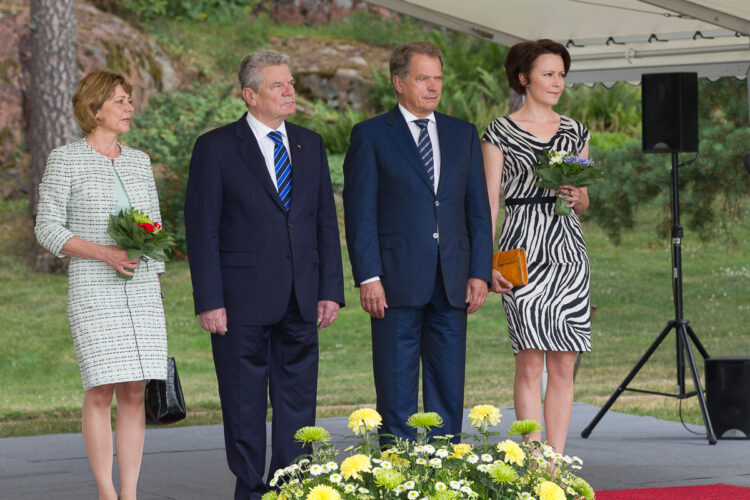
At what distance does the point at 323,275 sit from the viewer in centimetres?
473

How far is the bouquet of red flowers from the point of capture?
4520 mm

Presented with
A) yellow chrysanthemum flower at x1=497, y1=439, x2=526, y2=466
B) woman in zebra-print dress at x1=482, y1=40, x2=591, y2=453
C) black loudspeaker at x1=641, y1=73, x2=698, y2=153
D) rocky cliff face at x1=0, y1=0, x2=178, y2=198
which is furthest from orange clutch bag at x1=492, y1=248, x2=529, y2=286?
rocky cliff face at x1=0, y1=0, x2=178, y2=198

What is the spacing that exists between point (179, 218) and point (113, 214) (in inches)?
367

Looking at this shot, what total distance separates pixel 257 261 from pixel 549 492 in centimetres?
182

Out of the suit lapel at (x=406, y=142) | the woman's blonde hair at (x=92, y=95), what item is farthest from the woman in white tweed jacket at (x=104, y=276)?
the suit lapel at (x=406, y=142)

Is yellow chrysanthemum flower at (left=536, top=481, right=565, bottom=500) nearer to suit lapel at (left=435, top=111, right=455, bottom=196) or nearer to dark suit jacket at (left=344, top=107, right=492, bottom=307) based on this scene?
dark suit jacket at (left=344, top=107, right=492, bottom=307)

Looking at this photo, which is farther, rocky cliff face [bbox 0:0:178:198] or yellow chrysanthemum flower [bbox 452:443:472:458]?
rocky cliff face [bbox 0:0:178:198]

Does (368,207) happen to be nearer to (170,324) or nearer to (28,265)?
(170,324)

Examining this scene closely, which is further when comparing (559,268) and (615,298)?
(615,298)

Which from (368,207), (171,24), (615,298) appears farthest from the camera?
(171,24)

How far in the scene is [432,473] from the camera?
10.6 ft

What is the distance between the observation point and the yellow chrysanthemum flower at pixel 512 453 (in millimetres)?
3268

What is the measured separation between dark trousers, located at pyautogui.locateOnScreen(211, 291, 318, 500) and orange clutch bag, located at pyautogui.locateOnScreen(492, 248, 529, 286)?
88cm

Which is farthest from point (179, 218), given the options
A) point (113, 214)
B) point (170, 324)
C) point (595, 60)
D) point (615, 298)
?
point (113, 214)
